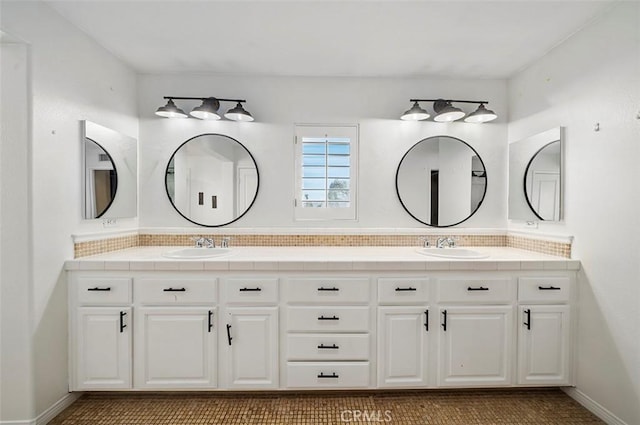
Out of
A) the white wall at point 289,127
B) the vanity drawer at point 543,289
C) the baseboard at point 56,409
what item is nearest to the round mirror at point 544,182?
the vanity drawer at point 543,289

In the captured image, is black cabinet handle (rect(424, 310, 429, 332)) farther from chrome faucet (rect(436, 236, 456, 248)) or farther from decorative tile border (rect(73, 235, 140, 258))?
decorative tile border (rect(73, 235, 140, 258))

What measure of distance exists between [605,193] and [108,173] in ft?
11.0

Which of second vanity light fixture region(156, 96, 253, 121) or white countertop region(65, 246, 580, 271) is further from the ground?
second vanity light fixture region(156, 96, 253, 121)

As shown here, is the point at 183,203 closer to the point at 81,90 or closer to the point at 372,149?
the point at 81,90

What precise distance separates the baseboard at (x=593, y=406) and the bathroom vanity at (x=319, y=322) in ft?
0.38

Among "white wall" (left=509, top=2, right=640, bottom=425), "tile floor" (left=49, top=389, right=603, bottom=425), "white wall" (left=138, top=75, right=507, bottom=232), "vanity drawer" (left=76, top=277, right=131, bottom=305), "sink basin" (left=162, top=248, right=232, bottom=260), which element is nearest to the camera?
"white wall" (left=509, top=2, right=640, bottom=425)

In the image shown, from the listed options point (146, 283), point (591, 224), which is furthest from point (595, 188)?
point (146, 283)

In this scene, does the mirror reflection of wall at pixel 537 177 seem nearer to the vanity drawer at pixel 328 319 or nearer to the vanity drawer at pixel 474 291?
the vanity drawer at pixel 474 291

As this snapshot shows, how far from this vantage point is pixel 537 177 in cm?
229

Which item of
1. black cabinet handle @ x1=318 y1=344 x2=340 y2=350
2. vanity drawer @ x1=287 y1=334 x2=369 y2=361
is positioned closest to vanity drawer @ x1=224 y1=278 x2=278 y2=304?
vanity drawer @ x1=287 y1=334 x2=369 y2=361

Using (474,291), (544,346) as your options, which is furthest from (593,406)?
(474,291)

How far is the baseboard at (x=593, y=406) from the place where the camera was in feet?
5.73

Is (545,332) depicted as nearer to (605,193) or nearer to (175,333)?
(605,193)

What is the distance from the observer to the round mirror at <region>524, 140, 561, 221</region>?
7.00 feet
